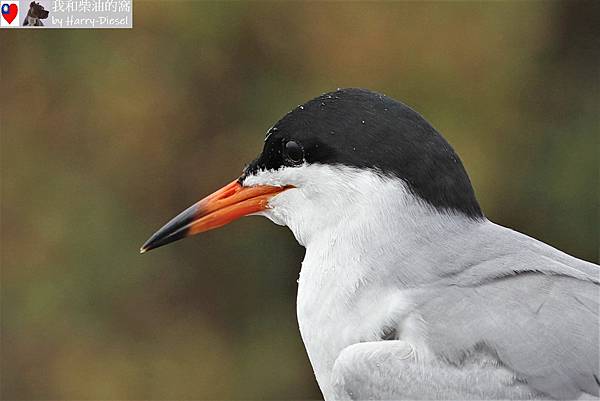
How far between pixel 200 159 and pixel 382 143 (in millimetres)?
2946

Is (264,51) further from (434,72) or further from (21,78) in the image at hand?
(21,78)

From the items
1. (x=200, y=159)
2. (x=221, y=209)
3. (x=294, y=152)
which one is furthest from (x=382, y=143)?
(x=200, y=159)

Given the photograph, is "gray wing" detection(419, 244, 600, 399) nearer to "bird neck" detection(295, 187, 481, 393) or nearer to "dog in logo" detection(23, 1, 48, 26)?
"bird neck" detection(295, 187, 481, 393)

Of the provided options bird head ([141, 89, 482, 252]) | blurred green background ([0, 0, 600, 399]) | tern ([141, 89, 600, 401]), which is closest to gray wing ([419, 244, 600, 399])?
tern ([141, 89, 600, 401])

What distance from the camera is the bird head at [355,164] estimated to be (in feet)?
8.02

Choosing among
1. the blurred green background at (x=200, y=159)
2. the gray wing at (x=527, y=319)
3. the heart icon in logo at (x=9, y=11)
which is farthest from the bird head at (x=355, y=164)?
the blurred green background at (x=200, y=159)

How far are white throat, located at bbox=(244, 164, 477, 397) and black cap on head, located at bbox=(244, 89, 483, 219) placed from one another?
0.03 m

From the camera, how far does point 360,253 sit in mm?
2500

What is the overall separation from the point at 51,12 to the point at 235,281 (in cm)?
187

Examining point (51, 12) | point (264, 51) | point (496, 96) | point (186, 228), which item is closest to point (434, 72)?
point (496, 96)

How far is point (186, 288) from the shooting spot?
5.36 metres

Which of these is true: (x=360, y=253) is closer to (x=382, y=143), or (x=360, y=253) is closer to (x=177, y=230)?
(x=382, y=143)

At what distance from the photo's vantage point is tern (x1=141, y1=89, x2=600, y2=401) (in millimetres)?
2186

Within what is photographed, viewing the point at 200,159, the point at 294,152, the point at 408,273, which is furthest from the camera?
the point at 200,159
